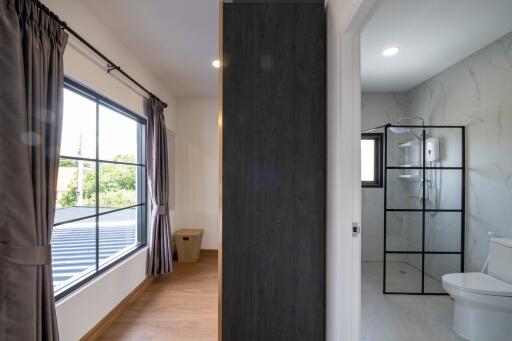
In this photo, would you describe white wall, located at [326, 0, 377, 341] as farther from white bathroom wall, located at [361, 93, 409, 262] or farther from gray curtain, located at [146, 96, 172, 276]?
white bathroom wall, located at [361, 93, 409, 262]

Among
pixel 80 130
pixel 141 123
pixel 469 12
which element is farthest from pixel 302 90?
pixel 141 123

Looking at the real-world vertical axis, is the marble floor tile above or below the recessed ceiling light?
below

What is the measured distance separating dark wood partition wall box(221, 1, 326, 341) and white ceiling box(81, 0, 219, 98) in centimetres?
61

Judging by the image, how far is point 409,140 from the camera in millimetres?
3258

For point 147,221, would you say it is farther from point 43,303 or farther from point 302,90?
point 302,90

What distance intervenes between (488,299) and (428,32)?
212 centimetres

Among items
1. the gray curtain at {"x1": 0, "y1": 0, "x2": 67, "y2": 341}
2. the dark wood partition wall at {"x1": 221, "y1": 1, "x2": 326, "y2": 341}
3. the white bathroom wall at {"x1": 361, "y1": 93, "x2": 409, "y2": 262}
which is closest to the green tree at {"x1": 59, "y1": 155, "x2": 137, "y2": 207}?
the gray curtain at {"x1": 0, "y1": 0, "x2": 67, "y2": 341}

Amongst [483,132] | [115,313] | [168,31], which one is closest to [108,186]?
[115,313]

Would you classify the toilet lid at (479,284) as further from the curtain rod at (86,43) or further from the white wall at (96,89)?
the curtain rod at (86,43)

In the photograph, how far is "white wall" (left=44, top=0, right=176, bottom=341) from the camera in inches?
64.4

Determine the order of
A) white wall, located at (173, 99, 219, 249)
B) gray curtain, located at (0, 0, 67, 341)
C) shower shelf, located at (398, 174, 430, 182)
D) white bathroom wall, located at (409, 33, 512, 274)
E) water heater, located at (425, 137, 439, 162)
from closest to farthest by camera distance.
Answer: gray curtain, located at (0, 0, 67, 341)
white bathroom wall, located at (409, 33, 512, 274)
water heater, located at (425, 137, 439, 162)
shower shelf, located at (398, 174, 430, 182)
white wall, located at (173, 99, 219, 249)

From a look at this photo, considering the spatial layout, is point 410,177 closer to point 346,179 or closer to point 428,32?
point 428,32

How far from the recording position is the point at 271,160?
1.42 meters

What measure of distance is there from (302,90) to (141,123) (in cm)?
221
